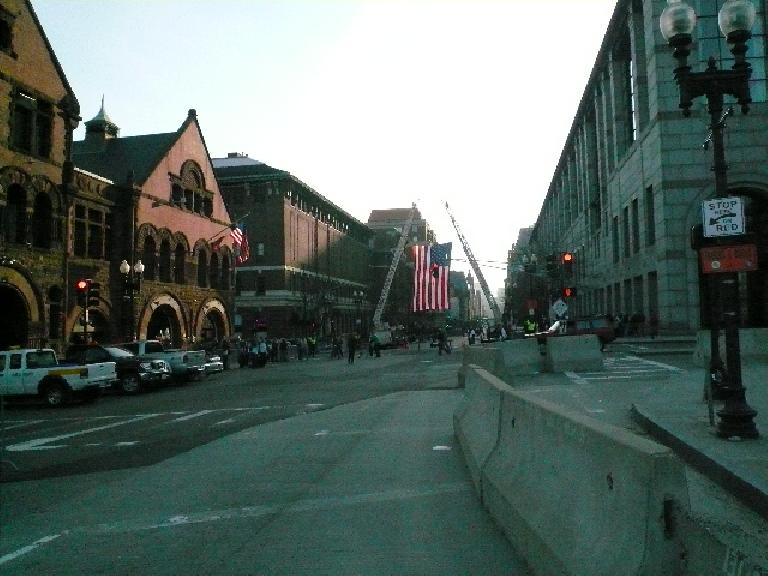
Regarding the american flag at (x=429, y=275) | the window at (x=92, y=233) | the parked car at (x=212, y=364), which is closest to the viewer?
the parked car at (x=212, y=364)

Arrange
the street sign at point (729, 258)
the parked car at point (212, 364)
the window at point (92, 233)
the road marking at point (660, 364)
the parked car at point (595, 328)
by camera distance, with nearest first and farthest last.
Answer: the street sign at point (729, 258)
the road marking at point (660, 364)
the parked car at point (595, 328)
the parked car at point (212, 364)
the window at point (92, 233)

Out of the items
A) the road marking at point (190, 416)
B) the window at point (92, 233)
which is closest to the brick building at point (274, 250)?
the window at point (92, 233)

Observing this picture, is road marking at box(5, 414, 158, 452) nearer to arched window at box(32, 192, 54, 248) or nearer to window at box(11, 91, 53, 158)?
arched window at box(32, 192, 54, 248)

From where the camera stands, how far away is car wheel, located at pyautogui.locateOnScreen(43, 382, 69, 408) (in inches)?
841

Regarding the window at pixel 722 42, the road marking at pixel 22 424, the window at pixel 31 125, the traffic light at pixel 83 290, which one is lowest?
the road marking at pixel 22 424

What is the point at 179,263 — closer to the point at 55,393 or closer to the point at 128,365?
the point at 128,365

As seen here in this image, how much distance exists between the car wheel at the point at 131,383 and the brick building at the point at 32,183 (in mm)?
7666

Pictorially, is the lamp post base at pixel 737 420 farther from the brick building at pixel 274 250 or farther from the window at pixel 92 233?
the brick building at pixel 274 250

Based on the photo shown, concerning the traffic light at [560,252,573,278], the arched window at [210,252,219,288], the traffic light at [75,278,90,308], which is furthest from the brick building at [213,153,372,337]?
the traffic light at [560,252,573,278]

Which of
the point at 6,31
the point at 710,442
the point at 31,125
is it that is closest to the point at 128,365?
the point at 31,125

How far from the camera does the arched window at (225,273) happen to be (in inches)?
2024

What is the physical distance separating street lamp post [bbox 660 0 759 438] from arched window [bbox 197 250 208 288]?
41.5 meters

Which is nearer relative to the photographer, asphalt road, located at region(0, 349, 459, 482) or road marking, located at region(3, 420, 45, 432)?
asphalt road, located at region(0, 349, 459, 482)

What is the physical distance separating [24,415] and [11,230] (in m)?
13.7
